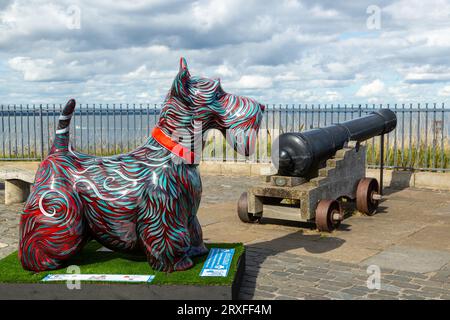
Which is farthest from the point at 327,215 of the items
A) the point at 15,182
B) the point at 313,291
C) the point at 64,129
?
the point at 15,182

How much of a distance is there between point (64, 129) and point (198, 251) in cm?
155

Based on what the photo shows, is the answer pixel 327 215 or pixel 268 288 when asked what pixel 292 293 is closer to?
pixel 268 288

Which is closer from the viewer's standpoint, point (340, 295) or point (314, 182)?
point (340, 295)

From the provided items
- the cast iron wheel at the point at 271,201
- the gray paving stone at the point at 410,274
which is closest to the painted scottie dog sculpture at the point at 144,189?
the gray paving stone at the point at 410,274

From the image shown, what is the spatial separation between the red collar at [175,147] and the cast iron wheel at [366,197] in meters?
4.65

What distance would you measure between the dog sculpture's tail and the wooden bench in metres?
4.98

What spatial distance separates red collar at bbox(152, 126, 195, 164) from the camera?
4035 mm

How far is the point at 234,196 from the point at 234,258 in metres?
5.64

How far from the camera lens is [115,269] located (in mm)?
4289

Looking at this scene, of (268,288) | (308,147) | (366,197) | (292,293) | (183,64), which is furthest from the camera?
(366,197)

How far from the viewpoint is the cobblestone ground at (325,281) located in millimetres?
4586

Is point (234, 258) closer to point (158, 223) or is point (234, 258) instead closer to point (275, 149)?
point (158, 223)

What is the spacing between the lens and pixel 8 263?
179 inches

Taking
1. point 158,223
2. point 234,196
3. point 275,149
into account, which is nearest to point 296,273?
point 158,223
